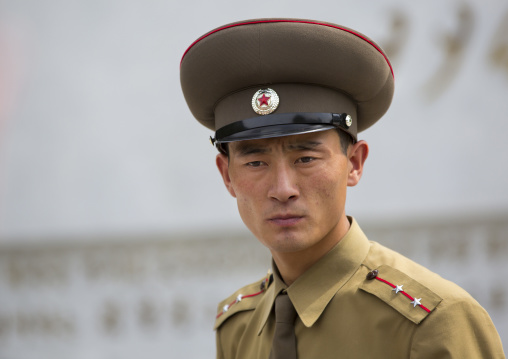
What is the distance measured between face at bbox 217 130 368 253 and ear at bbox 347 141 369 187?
0.06m

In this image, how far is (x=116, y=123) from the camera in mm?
4898

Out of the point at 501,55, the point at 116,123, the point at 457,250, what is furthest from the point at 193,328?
the point at 501,55

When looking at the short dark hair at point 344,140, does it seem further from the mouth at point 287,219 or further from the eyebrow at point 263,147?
the mouth at point 287,219

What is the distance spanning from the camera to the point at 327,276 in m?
1.64

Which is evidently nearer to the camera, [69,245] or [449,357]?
[449,357]

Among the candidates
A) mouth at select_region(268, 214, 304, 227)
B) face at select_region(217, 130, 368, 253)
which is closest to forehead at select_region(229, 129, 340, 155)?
face at select_region(217, 130, 368, 253)

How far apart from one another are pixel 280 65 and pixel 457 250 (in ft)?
11.0

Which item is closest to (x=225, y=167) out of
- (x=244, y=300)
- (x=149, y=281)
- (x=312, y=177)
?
(x=312, y=177)

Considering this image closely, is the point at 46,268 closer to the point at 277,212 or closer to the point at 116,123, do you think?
the point at 116,123

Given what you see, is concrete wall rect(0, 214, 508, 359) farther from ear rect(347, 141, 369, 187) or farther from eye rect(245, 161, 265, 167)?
eye rect(245, 161, 265, 167)

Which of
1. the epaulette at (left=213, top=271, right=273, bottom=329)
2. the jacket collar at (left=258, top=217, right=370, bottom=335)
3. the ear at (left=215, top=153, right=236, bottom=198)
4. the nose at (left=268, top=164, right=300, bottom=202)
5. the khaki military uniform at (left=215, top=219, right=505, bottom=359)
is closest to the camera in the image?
the khaki military uniform at (left=215, top=219, right=505, bottom=359)

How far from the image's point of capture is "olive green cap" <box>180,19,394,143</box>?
1.55 m

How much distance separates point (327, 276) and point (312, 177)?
264 mm

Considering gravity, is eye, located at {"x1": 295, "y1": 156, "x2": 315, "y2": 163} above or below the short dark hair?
below
